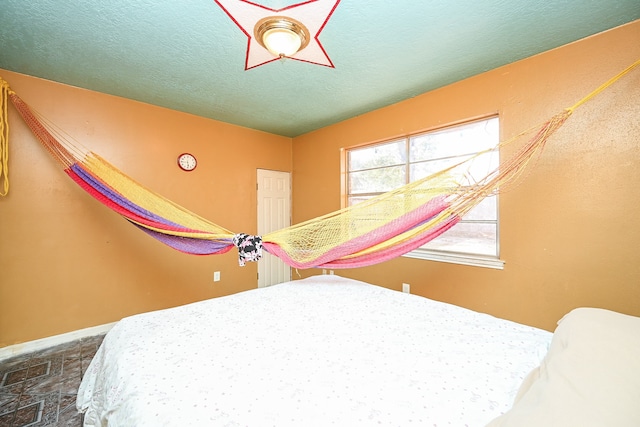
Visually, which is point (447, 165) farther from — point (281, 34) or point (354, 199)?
point (281, 34)

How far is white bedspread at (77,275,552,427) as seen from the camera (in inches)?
26.5

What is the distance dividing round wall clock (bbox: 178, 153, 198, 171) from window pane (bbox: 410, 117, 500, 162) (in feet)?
7.54

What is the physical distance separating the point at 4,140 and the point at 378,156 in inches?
123

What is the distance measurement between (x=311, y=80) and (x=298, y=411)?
212 cm

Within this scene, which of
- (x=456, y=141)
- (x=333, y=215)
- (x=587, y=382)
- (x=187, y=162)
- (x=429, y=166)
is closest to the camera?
(x=587, y=382)

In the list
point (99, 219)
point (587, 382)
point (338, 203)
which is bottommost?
point (587, 382)

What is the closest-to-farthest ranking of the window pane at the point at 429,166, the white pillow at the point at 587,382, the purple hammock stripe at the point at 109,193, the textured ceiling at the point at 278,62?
the white pillow at the point at 587,382, the textured ceiling at the point at 278,62, the purple hammock stripe at the point at 109,193, the window pane at the point at 429,166

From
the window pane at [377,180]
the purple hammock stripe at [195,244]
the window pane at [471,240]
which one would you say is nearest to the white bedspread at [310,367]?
the purple hammock stripe at [195,244]

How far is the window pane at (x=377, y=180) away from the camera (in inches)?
103

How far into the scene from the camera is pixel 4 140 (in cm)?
191

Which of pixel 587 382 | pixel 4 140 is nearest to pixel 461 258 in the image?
pixel 587 382

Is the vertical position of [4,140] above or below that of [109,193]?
above

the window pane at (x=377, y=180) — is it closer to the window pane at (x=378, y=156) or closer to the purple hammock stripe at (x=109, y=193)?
the window pane at (x=378, y=156)

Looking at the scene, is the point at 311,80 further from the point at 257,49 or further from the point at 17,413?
the point at 17,413
